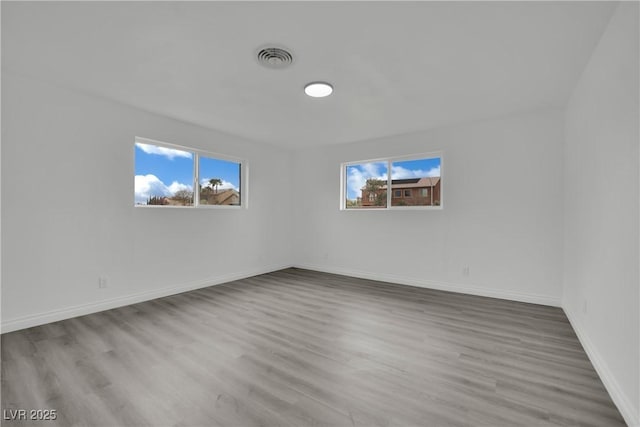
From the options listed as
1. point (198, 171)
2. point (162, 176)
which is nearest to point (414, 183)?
point (198, 171)

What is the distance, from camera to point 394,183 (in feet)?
15.8

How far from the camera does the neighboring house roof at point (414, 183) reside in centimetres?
443

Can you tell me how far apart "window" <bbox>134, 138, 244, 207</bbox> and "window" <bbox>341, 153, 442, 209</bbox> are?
2020 mm

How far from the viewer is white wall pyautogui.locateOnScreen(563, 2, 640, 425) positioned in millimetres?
1569

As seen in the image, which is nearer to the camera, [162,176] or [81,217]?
[81,217]

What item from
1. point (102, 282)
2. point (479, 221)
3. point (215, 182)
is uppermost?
point (215, 182)

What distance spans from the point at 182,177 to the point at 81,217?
1.32 metres

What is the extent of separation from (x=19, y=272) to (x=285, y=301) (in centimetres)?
264

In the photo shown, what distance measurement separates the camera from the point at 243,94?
304 cm

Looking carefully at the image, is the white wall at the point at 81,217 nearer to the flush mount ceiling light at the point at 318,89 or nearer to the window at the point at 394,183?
the flush mount ceiling light at the point at 318,89

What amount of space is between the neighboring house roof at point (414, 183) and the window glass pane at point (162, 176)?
3.13 meters

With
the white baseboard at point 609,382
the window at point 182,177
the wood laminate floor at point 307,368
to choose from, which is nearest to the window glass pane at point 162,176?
the window at point 182,177

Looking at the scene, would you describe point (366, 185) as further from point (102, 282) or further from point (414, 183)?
point (102, 282)

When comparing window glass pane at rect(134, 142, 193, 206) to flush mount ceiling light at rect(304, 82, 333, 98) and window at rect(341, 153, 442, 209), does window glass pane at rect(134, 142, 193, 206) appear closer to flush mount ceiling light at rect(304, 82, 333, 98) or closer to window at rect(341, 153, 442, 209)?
flush mount ceiling light at rect(304, 82, 333, 98)
